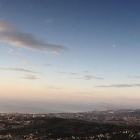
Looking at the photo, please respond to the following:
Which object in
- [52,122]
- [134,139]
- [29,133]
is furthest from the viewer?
[52,122]

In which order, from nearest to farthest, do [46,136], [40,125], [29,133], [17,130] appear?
[46,136], [29,133], [17,130], [40,125]

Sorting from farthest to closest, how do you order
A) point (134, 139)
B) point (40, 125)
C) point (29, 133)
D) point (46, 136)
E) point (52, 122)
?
A: point (52, 122) → point (40, 125) → point (29, 133) → point (46, 136) → point (134, 139)

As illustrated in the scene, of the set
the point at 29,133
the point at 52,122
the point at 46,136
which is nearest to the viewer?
the point at 46,136

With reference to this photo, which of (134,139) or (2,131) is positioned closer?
(134,139)

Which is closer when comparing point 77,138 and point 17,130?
point 77,138

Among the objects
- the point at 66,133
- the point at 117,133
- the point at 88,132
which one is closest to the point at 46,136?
the point at 66,133

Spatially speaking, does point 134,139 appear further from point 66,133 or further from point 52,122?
point 52,122

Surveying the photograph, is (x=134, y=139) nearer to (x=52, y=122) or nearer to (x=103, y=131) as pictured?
(x=103, y=131)

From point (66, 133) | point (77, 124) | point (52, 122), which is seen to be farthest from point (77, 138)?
point (52, 122)
